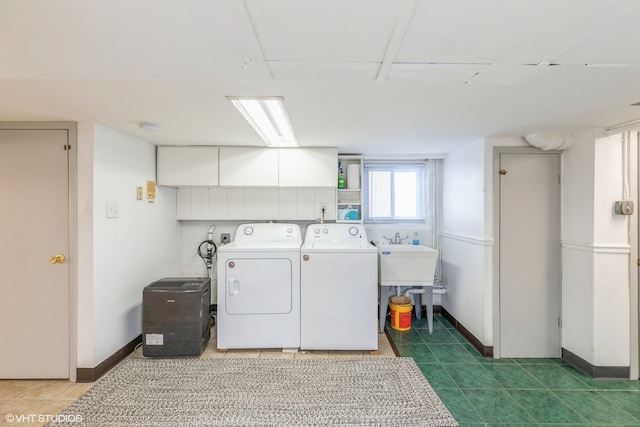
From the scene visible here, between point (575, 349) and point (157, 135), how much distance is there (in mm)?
4400

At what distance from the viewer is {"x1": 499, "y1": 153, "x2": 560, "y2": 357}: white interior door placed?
273cm

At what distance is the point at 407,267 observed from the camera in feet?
10.1

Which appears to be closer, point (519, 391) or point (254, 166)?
point (519, 391)

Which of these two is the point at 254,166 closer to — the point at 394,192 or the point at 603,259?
the point at 394,192

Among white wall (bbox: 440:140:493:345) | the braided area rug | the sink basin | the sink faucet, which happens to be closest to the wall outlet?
white wall (bbox: 440:140:493:345)

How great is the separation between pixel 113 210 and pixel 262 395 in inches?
80.3

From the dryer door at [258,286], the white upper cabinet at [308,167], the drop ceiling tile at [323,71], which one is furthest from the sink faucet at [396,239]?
the drop ceiling tile at [323,71]

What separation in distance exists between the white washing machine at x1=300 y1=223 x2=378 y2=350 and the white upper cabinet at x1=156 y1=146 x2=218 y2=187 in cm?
145

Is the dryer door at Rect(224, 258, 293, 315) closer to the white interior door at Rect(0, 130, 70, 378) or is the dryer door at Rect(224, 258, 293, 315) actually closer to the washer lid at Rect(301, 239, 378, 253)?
the washer lid at Rect(301, 239, 378, 253)

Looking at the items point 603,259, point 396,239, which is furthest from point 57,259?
point 603,259

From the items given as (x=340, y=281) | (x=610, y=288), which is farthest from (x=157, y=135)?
(x=610, y=288)

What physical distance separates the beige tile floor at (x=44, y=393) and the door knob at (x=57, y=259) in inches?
38.4

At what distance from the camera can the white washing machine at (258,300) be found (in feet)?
9.21

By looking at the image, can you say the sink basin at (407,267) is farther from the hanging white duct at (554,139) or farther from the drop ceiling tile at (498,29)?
the drop ceiling tile at (498,29)
